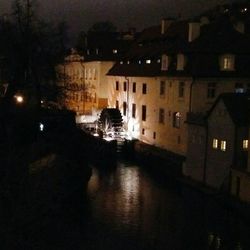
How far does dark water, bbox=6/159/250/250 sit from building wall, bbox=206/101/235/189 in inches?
41.4

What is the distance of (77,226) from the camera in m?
19.7

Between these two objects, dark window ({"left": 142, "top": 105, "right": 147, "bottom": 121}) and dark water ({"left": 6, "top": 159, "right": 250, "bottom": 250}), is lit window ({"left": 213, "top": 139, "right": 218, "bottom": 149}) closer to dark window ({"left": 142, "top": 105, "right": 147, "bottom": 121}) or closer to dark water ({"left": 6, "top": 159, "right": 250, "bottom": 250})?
dark water ({"left": 6, "top": 159, "right": 250, "bottom": 250})

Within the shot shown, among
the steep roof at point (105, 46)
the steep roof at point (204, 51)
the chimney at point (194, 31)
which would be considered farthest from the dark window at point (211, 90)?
the steep roof at point (105, 46)

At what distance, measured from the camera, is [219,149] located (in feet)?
77.9

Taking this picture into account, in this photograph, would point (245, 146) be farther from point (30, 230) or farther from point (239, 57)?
point (30, 230)

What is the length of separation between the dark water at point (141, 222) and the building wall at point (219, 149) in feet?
3.45

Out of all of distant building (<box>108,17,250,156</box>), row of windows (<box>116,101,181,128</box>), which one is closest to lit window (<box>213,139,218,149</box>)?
distant building (<box>108,17,250,156</box>)

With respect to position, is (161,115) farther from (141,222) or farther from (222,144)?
(141,222)

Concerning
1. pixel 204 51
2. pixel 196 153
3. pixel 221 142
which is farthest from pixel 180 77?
pixel 221 142

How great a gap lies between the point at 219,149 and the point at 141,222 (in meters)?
5.59

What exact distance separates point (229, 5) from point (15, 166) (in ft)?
188

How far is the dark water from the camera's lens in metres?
17.8

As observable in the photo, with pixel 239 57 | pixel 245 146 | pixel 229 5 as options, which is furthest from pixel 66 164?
pixel 229 5

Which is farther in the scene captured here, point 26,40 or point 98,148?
point 98,148
